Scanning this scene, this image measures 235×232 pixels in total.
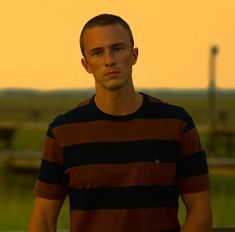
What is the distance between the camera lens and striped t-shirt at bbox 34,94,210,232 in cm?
190

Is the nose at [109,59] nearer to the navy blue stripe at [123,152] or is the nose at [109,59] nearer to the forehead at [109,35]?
the forehead at [109,35]

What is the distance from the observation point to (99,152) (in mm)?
1933

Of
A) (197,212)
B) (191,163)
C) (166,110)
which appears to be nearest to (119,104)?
(166,110)

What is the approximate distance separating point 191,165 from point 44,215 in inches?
15.7

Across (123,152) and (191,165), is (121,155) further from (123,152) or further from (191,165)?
(191,165)

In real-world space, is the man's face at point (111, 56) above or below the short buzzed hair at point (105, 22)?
below

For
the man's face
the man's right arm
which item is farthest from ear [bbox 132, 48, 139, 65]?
the man's right arm

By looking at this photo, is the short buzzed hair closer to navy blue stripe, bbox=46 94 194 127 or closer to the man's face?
the man's face

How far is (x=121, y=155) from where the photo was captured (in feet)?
6.31

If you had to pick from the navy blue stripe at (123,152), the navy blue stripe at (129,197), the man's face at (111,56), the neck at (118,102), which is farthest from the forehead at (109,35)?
the navy blue stripe at (129,197)

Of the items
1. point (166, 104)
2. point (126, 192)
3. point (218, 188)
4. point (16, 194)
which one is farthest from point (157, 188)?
point (218, 188)

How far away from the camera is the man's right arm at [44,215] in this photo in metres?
2.00

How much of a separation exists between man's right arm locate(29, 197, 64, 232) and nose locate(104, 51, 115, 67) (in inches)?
15.3

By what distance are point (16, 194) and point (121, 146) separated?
824 cm
